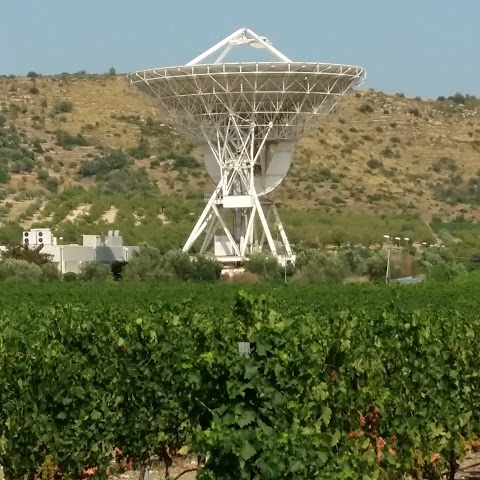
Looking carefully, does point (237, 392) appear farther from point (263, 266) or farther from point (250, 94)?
point (263, 266)

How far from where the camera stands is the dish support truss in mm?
51031

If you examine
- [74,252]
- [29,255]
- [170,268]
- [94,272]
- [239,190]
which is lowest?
[94,272]

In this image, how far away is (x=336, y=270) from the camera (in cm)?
5938

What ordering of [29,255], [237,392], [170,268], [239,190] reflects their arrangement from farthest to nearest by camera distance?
[29,255] → [170,268] → [239,190] → [237,392]

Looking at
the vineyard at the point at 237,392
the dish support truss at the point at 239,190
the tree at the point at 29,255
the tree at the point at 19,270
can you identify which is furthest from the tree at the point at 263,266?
the vineyard at the point at 237,392

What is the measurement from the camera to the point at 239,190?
53.1 metres

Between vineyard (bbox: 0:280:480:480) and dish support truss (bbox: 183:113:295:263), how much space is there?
3222 centimetres

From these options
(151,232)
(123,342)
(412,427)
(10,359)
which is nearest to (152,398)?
(123,342)

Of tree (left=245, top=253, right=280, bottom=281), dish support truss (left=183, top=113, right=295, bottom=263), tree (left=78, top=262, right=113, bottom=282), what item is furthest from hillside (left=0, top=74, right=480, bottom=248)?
tree (left=245, top=253, right=280, bottom=281)

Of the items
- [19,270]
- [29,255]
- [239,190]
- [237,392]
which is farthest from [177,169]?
[237,392]

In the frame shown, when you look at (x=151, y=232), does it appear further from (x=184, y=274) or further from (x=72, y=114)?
(x=72, y=114)

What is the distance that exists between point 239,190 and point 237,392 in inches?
1629

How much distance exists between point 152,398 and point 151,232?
60133 mm

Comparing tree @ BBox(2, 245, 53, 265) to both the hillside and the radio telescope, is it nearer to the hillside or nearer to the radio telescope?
the radio telescope
